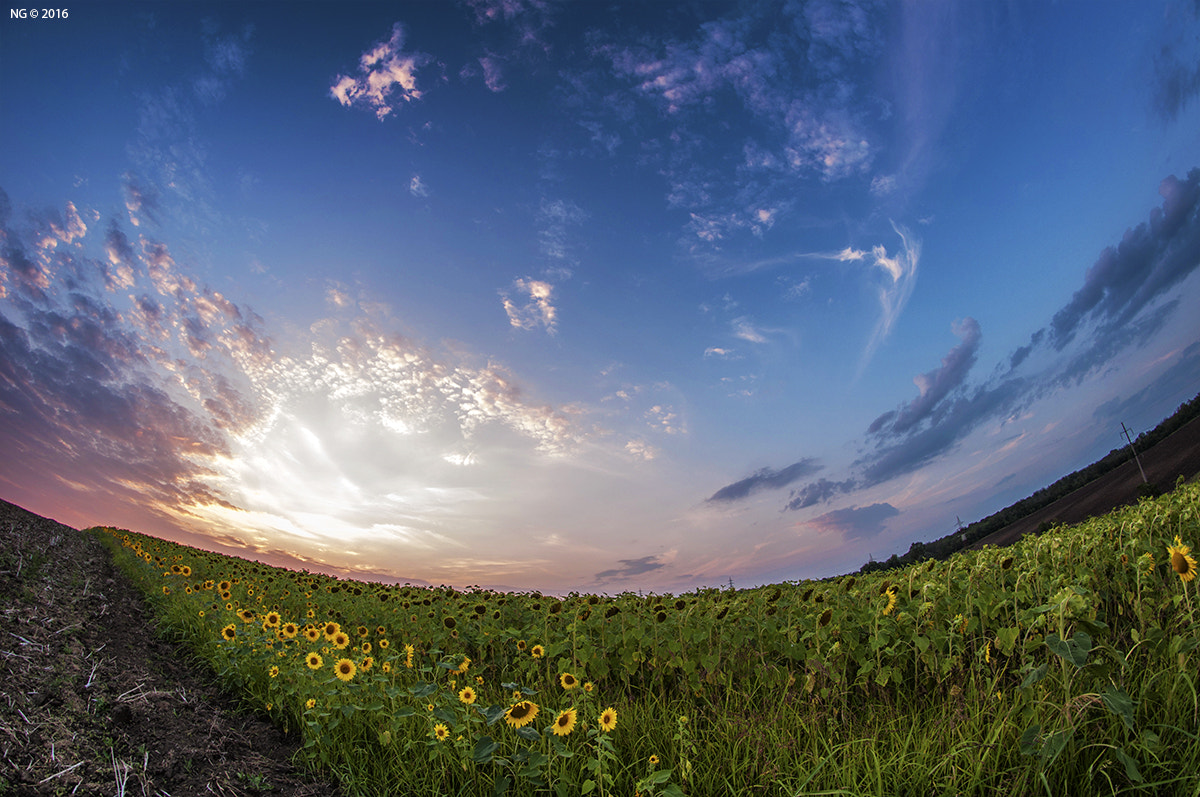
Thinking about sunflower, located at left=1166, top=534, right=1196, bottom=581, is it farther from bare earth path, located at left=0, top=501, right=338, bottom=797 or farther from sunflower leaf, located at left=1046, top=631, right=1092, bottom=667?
bare earth path, located at left=0, top=501, right=338, bottom=797

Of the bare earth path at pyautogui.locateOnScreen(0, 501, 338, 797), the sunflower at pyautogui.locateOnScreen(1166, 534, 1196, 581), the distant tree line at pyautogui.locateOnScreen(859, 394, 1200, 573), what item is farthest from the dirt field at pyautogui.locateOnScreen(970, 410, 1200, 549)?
the bare earth path at pyautogui.locateOnScreen(0, 501, 338, 797)

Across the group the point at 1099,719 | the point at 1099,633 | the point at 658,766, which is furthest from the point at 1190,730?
the point at 658,766

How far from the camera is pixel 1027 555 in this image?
683 cm

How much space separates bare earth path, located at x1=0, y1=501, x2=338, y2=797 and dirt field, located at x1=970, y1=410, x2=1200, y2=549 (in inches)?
2294

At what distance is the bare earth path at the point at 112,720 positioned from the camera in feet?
11.4

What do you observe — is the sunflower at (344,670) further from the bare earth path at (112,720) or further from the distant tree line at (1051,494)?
the distant tree line at (1051,494)

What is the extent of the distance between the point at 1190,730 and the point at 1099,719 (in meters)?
0.55

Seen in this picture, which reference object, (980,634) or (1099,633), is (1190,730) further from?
(980,634)

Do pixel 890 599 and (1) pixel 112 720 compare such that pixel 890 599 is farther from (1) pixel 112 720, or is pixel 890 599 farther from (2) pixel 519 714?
(1) pixel 112 720

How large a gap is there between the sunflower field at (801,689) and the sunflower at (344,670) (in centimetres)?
2

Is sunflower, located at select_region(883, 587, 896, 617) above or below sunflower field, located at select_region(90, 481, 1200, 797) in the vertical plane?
above

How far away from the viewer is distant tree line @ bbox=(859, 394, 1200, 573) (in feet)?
204

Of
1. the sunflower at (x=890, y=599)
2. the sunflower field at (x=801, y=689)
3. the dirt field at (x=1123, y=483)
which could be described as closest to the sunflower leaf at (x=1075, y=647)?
the sunflower field at (x=801, y=689)

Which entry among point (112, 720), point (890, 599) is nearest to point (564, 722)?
point (890, 599)
